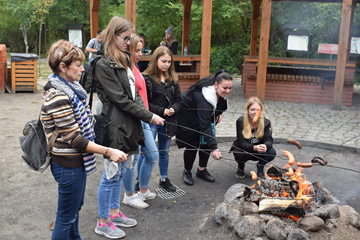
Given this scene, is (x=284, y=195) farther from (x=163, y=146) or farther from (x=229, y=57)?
(x=229, y=57)

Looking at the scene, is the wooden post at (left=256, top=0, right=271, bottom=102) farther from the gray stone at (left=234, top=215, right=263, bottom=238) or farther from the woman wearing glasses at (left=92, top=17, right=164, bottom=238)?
the gray stone at (left=234, top=215, right=263, bottom=238)

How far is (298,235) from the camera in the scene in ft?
10.3

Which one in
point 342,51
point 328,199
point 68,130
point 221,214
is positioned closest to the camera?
point 68,130

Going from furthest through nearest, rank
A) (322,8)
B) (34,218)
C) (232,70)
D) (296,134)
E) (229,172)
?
(232,70), (322,8), (296,134), (229,172), (34,218)

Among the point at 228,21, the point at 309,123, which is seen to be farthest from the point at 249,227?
the point at 228,21

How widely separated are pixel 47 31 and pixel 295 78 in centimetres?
2402

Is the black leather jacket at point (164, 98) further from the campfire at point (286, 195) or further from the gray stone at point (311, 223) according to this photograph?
the gray stone at point (311, 223)

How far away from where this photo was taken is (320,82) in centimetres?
1067

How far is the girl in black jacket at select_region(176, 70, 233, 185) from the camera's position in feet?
14.8

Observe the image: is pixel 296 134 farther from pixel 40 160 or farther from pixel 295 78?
pixel 40 160

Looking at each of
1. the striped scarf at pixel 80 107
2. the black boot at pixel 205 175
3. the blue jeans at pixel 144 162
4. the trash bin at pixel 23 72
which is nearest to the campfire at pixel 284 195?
the black boot at pixel 205 175

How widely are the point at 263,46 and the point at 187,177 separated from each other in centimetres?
600

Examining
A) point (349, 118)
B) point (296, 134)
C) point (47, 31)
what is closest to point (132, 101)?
point (296, 134)

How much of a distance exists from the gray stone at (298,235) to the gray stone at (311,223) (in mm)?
98
